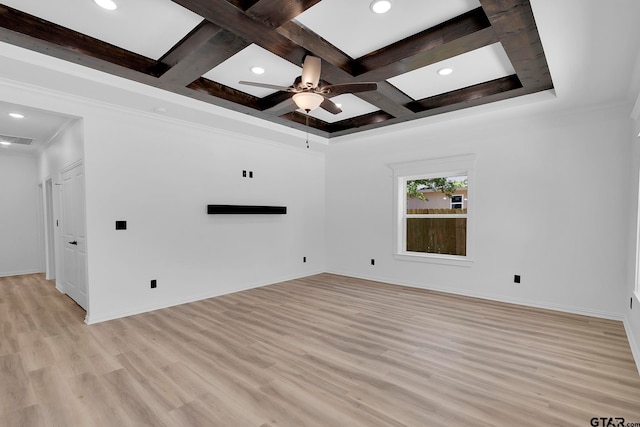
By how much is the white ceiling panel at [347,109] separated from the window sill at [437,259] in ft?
8.32

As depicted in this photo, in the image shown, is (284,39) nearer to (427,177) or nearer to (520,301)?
(427,177)

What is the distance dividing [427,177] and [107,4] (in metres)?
4.62

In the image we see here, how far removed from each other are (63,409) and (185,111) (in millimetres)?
3220

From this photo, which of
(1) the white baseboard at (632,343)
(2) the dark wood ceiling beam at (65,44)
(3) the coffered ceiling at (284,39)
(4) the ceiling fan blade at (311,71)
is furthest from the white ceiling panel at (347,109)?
(1) the white baseboard at (632,343)

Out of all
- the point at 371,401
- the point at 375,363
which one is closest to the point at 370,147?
the point at 375,363

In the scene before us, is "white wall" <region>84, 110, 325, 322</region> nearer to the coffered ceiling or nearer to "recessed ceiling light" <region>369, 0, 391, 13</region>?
the coffered ceiling

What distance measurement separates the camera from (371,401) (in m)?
2.11

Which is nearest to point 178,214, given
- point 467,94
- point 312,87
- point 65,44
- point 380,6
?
point 65,44

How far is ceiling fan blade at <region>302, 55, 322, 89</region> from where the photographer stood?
2.43 metres

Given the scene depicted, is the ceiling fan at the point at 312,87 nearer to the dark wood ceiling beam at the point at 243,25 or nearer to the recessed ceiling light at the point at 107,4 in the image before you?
the dark wood ceiling beam at the point at 243,25

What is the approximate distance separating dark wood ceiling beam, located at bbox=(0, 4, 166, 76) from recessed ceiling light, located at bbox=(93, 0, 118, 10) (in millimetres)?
582

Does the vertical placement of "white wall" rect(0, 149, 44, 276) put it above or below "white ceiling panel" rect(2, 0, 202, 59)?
below

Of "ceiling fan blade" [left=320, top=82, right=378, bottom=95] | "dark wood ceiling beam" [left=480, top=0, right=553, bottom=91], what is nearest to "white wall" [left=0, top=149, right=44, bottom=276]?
"ceiling fan blade" [left=320, top=82, right=378, bottom=95]

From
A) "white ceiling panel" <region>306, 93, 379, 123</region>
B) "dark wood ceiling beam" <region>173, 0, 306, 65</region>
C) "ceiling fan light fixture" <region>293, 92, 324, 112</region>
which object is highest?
"white ceiling panel" <region>306, 93, 379, 123</region>
